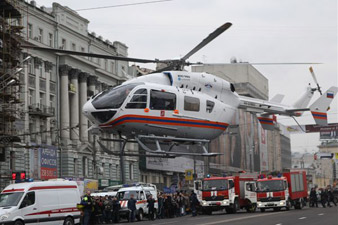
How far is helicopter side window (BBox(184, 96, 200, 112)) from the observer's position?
2648cm

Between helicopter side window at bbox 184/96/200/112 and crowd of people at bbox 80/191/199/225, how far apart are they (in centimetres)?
618

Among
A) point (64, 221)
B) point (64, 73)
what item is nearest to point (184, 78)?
point (64, 221)

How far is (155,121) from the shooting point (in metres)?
25.5

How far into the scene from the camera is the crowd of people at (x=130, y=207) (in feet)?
94.3

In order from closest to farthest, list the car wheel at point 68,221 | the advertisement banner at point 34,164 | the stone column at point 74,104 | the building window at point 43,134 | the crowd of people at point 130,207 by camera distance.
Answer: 1. the car wheel at point 68,221
2. the crowd of people at point 130,207
3. the advertisement banner at point 34,164
4. the building window at point 43,134
5. the stone column at point 74,104

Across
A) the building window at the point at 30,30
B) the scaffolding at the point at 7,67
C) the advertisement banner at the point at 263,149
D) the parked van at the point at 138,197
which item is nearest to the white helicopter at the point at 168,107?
the parked van at the point at 138,197

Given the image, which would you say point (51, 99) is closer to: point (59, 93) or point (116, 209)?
point (59, 93)

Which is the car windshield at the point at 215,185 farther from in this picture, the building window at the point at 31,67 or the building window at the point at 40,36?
the building window at the point at 40,36

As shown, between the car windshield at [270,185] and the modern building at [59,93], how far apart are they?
1639 cm

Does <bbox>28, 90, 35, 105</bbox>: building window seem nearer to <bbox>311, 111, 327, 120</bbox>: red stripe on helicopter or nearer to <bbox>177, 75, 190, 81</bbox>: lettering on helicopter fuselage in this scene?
<bbox>311, 111, 327, 120</bbox>: red stripe on helicopter

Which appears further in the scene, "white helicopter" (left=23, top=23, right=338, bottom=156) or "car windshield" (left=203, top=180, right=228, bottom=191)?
"car windshield" (left=203, top=180, right=228, bottom=191)

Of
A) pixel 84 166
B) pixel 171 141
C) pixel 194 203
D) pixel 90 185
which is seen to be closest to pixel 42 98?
pixel 84 166

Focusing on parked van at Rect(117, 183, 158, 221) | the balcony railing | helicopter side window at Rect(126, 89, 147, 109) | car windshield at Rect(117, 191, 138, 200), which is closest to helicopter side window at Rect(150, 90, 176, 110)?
helicopter side window at Rect(126, 89, 147, 109)

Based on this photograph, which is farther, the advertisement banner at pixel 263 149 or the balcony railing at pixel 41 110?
the advertisement banner at pixel 263 149
